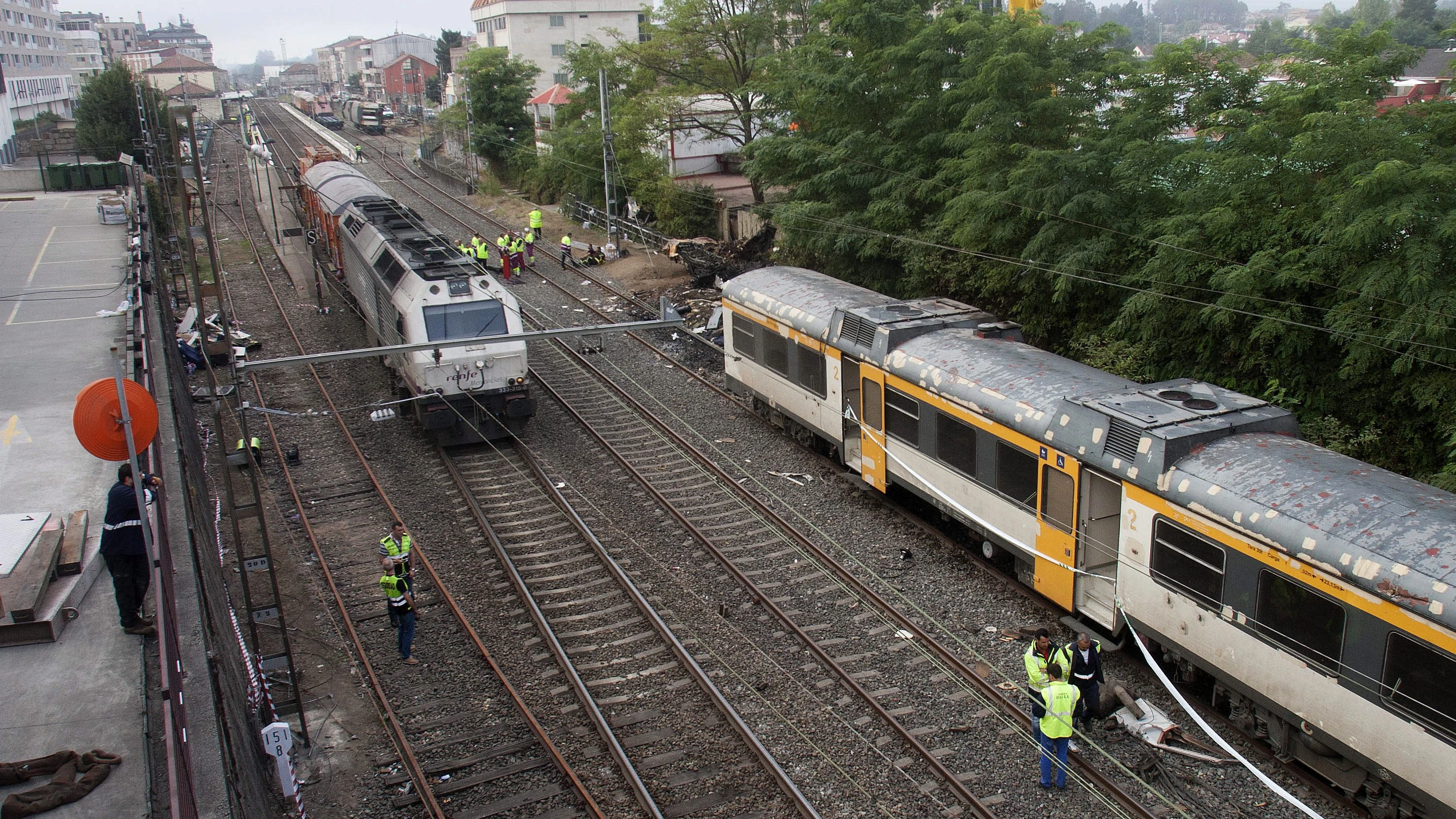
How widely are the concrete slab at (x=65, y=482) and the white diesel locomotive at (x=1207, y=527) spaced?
9.51m

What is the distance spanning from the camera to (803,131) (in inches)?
1122

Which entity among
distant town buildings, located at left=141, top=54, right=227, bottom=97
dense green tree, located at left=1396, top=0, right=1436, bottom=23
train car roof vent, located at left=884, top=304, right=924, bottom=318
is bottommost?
train car roof vent, located at left=884, top=304, right=924, bottom=318

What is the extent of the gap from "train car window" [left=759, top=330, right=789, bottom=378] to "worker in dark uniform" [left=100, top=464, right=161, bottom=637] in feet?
35.9

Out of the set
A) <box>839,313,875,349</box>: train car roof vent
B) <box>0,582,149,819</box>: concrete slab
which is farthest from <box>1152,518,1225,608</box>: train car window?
<box>0,582,149,819</box>: concrete slab

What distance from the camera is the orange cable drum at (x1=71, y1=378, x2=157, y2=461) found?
746cm

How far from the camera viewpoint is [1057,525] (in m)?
12.0

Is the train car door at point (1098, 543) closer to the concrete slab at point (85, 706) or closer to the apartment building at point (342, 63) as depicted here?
the concrete slab at point (85, 706)

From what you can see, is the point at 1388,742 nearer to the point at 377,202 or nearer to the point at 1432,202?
the point at 1432,202

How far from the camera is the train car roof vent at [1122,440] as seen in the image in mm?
10867

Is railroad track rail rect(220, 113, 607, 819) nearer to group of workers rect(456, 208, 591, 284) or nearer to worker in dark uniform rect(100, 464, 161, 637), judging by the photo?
worker in dark uniform rect(100, 464, 161, 637)

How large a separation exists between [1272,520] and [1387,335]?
5.71 meters

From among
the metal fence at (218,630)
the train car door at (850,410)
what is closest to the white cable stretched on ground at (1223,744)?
the train car door at (850,410)

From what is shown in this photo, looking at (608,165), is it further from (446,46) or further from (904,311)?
(446,46)

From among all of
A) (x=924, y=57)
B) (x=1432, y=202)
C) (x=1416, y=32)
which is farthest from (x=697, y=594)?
(x=1416, y=32)
